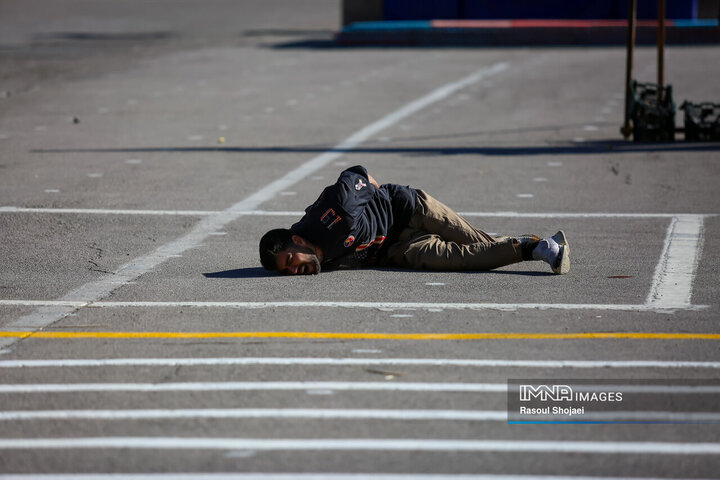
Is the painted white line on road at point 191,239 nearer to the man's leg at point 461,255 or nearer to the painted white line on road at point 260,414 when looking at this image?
the painted white line on road at point 260,414

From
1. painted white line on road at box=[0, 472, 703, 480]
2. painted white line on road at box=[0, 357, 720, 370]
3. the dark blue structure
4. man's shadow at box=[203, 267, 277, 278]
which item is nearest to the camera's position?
painted white line on road at box=[0, 472, 703, 480]

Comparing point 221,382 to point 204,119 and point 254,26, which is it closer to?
point 204,119

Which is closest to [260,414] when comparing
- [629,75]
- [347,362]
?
[347,362]

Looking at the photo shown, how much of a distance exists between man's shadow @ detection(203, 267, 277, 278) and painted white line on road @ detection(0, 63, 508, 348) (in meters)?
0.55

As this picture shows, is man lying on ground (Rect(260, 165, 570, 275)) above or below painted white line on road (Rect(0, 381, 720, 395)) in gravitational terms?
above

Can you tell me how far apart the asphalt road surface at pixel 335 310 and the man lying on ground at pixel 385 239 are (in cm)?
15

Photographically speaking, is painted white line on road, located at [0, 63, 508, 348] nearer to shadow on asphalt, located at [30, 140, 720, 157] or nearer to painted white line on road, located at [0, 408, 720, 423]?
shadow on asphalt, located at [30, 140, 720, 157]

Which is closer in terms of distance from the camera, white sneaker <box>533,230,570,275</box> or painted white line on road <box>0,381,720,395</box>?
painted white line on road <box>0,381,720,395</box>

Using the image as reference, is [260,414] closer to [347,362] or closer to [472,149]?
[347,362]

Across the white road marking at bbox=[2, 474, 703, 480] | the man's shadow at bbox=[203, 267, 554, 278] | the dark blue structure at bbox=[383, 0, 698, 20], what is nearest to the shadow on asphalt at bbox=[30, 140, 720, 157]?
the man's shadow at bbox=[203, 267, 554, 278]

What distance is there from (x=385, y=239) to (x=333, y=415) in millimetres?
3172

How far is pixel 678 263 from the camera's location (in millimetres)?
8148

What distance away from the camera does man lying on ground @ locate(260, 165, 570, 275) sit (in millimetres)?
7727

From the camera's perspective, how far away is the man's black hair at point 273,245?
7727 mm
